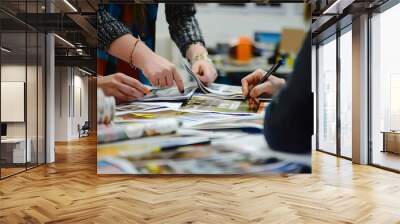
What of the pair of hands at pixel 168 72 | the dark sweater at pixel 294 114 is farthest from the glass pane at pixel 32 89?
the dark sweater at pixel 294 114

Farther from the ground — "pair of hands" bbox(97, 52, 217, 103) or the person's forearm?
the person's forearm

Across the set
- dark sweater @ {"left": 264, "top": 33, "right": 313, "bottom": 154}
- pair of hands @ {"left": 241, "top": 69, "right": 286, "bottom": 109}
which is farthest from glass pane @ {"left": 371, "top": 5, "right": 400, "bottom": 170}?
pair of hands @ {"left": 241, "top": 69, "right": 286, "bottom": 109}

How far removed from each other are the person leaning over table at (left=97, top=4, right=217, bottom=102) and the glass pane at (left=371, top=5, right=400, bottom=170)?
3.39m

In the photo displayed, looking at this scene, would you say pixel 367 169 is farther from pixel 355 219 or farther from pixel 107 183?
pixel 107 183

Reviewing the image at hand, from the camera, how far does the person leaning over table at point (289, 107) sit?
21.0 feet

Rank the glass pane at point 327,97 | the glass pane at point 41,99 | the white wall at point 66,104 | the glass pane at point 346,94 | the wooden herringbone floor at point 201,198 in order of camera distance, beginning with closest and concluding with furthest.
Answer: the wooden herringbone floor at point 201,198
the glass pane at point 41,99
the glass pane at point 346,94
the glass pane at point 327,97
the white wall at point 66,104

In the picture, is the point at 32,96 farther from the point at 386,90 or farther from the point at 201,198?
the point at 386,90

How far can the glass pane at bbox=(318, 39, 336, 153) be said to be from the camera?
10.2 m

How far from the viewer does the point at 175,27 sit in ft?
21.4

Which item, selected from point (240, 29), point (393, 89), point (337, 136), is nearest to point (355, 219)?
point (240, 29)

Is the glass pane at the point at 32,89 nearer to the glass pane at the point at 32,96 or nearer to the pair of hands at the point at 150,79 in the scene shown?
the glass pane at the point at 32,96

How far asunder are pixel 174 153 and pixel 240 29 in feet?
7.45

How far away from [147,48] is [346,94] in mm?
5115

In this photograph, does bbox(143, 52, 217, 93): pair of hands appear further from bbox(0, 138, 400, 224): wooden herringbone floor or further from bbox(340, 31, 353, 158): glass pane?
bbox(340, 31, 353, 158): glass pane
